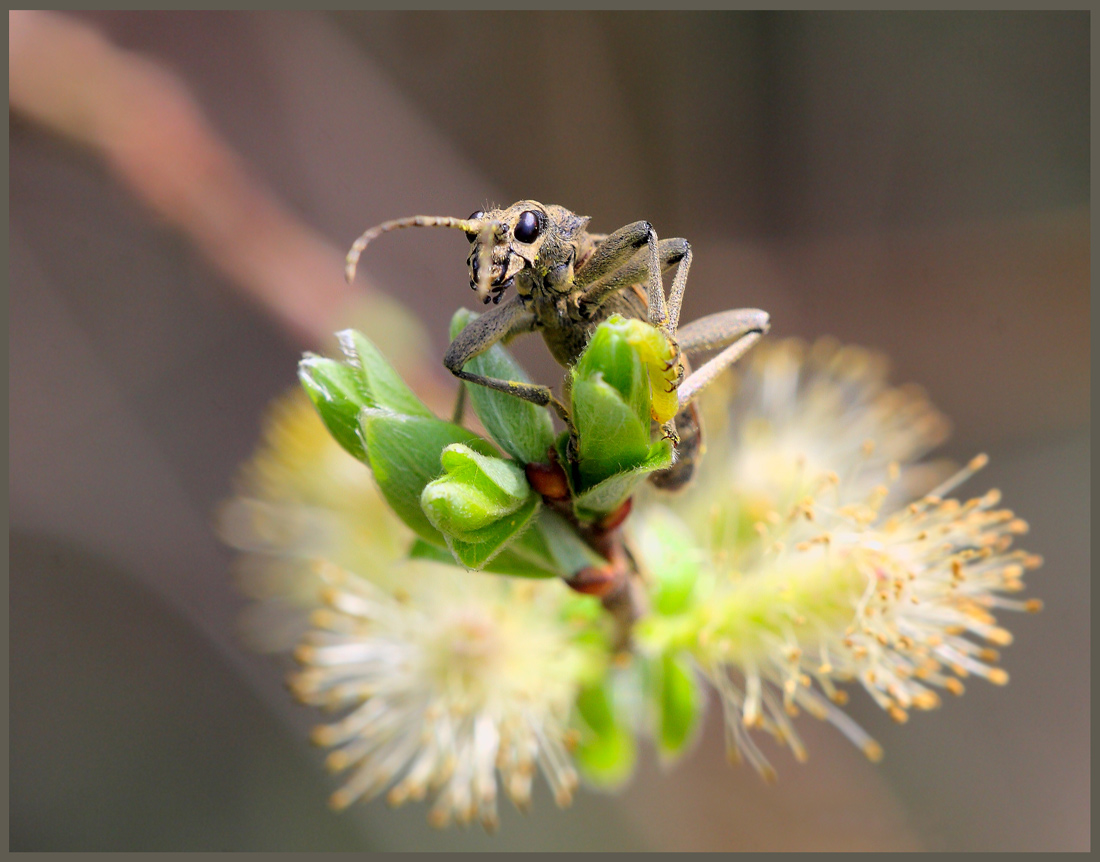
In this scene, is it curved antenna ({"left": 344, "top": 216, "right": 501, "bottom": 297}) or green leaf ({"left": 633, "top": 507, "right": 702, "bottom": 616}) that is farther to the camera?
green leaf ({"left": 633, "top": 507, "right": 702, "bottom": 616})

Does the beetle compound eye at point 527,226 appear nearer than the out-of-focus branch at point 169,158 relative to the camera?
Yes

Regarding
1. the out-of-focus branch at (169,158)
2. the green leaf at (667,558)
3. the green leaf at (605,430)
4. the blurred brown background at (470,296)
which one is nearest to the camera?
the green leaf at (605,430)

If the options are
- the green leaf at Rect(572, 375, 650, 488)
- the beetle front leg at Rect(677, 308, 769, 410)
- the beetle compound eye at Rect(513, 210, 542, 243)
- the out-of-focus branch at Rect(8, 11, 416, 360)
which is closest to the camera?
the green leaf at Rect(572, 375, 650, 488)

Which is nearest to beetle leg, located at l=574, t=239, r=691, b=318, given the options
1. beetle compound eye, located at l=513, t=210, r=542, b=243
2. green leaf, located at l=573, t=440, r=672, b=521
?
beetle compound eye, located at l=513, t=210, r=542, b=243

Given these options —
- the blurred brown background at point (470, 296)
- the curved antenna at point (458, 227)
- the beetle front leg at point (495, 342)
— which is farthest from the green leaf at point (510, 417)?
the blurred brown background at point (470, 296)

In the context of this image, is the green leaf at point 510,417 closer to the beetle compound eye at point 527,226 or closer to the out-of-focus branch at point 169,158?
the beetle compound eye at point 527,226

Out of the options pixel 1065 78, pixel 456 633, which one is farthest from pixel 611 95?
pixel 456 633

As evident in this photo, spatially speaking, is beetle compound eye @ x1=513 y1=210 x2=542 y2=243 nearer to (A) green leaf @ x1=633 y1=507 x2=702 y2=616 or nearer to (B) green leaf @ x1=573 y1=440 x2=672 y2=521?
(B) green leaf @ x1=573 y1=440 x2=672 y2=521

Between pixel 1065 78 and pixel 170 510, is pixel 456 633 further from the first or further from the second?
pixel 1065 78

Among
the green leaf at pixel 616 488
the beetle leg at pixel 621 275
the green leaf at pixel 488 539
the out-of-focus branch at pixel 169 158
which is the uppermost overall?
the out-of-focus branch at pixel 169 158
